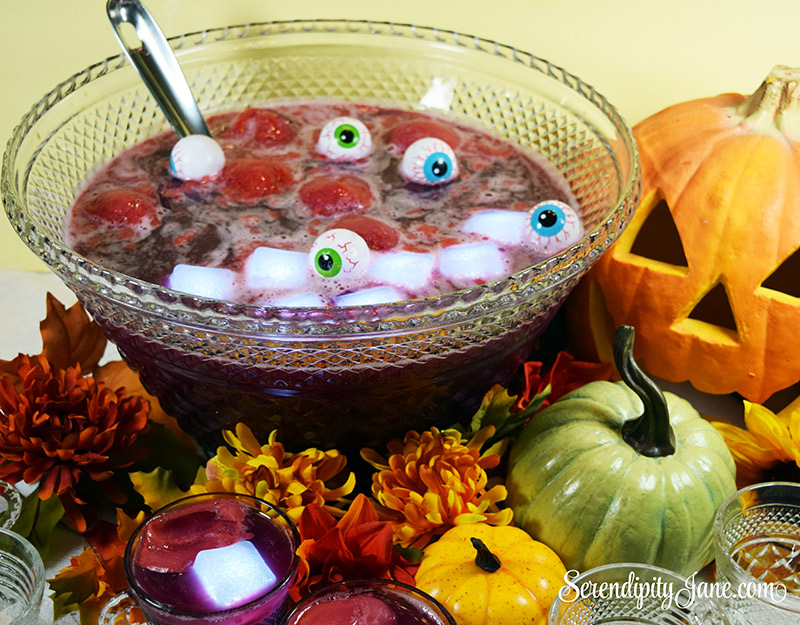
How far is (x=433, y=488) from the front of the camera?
0.95 metres

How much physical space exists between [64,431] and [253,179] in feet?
1.21

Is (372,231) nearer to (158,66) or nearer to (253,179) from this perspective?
(253,179)

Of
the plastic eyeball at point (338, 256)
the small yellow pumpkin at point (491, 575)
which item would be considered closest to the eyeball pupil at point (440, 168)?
the plastic eyeball at point (338, 256)

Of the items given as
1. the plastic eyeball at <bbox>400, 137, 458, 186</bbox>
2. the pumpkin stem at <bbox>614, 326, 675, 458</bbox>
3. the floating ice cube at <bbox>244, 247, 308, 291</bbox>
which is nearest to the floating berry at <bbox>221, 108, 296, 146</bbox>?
the plastic eyeball at <bbox>400, 137, 458, 186</bbox>

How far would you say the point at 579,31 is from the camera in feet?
4.82

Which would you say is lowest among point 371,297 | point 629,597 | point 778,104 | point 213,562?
point 629,597

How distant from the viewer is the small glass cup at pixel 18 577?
817mm

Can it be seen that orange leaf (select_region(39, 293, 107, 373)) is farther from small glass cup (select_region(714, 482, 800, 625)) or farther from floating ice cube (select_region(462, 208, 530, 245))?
small glass cup (select_region(714, 482, 800, 625))

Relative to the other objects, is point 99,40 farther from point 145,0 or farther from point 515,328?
point 515,328

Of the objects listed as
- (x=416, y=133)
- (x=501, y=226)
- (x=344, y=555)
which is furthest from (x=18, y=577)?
(x=416, y=133)

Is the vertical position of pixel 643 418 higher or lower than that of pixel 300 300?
lower

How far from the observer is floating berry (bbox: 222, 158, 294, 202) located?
1109 millimetres

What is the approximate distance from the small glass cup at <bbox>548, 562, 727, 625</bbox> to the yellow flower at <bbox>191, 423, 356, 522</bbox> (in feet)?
0.85

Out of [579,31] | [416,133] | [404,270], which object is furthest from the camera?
[579,31]
